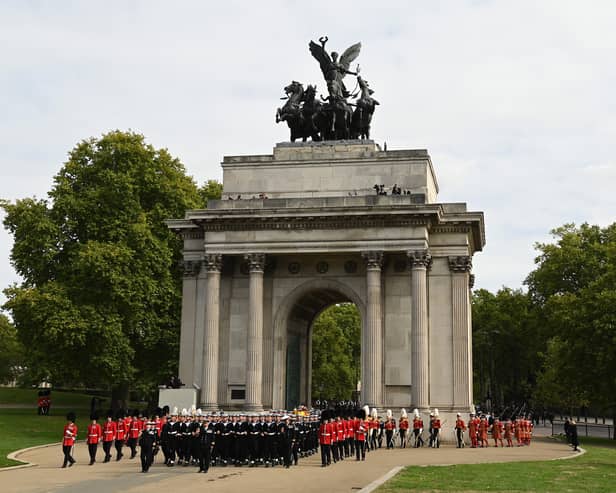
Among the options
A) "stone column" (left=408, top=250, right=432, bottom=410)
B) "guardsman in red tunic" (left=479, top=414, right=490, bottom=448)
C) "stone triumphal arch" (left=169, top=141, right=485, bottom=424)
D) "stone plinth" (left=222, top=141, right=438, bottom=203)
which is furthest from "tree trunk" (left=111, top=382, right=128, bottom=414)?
"guardsman in red tunic" (left=479, top=414, right=490, bottom=448)

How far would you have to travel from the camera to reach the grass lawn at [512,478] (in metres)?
20.9

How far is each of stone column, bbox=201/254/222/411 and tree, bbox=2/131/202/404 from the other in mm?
7607

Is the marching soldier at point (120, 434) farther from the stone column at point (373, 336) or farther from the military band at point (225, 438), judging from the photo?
the stone column at point (373, 336)

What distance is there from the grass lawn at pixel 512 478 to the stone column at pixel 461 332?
47.1 feet

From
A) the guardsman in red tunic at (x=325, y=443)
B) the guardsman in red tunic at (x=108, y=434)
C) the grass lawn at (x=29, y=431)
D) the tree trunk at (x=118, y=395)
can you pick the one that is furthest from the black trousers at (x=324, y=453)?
the tree trunk at (x=118, y=395)

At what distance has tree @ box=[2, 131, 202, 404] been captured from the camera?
5034 cm

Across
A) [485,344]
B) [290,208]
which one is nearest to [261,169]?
[290,208]

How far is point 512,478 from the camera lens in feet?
76.2

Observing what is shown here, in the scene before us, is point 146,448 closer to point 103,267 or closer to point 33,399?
point 103,267

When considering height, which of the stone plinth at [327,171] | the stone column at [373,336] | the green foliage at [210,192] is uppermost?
the green foliage at [210,192]

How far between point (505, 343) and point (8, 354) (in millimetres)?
64127

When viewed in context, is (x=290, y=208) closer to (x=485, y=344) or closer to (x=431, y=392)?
(x=431, y=392)

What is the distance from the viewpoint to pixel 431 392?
44.7 meters

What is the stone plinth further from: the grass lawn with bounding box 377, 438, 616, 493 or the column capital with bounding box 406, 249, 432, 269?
the grass lawn with bounding box 377, 438, 616, 493
